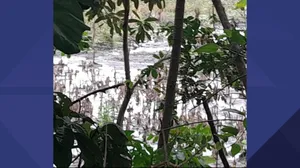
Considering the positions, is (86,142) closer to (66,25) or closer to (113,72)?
(66,25)

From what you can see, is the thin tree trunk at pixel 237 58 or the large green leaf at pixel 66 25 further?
the thin tree trunk at pixel 237 58

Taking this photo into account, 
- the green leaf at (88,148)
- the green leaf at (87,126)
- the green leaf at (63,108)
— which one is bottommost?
the green leaf at (88,148)

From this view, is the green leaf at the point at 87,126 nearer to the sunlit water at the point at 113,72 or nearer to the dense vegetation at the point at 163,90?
the dense vegetation at the point at 163,90

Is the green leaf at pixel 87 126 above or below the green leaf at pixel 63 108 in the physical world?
below

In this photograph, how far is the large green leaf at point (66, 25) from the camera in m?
1.00

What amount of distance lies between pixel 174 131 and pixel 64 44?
0.72 metres

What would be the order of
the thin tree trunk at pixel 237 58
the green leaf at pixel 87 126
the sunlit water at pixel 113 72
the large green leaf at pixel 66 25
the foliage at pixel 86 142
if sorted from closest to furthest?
the large green leaf at pixel 66 25, the foliage at pixel 86 142, the green leaf at pixel 87 126, the thin tree trunk at pixel 237 58, the sunlit water at pixel 113 72

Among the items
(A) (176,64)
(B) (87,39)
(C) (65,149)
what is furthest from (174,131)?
(C) (65,149)

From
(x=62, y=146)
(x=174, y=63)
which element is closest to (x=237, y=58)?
(x=174, y=63)

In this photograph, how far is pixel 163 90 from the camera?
176cm

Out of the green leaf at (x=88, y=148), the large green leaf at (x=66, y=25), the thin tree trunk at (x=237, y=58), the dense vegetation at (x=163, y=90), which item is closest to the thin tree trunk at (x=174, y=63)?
the dense vegetation at (x=163, y=90)

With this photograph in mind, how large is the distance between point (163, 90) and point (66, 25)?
802 millimetres

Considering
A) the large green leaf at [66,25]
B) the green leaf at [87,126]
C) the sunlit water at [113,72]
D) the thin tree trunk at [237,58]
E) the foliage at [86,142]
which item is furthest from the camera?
the sunlit water at [113,72]
